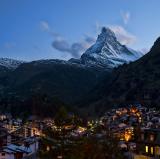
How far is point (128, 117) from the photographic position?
573 feet

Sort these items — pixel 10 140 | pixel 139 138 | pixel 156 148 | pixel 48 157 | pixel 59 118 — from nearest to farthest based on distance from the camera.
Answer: pixel 48 157
pixel 156 148
pixel 139 138
pixel 59 118
pixel 10 140

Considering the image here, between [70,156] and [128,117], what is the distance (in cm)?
10838

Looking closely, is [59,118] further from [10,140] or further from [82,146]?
[82,146]

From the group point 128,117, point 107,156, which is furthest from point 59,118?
point 128,117

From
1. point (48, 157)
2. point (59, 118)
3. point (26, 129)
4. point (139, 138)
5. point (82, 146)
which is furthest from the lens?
point (26, 129)

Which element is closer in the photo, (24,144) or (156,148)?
(156,148)

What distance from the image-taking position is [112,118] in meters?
181

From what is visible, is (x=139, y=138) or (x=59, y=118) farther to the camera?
(x=59, y=118)

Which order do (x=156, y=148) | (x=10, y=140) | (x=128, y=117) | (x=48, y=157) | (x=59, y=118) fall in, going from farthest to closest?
(x=128, y=117) < (x=10, y=140) < (x=59, y=118) < (x=156, y=148) < (x=48, y=157)

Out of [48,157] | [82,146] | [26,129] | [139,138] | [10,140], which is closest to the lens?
[82,146]

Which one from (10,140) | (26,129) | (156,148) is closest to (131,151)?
(156,148)

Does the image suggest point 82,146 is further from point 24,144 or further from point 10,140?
point 10,140

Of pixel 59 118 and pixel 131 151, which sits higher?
pixel 59 118

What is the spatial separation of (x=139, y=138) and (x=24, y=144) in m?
27.7
